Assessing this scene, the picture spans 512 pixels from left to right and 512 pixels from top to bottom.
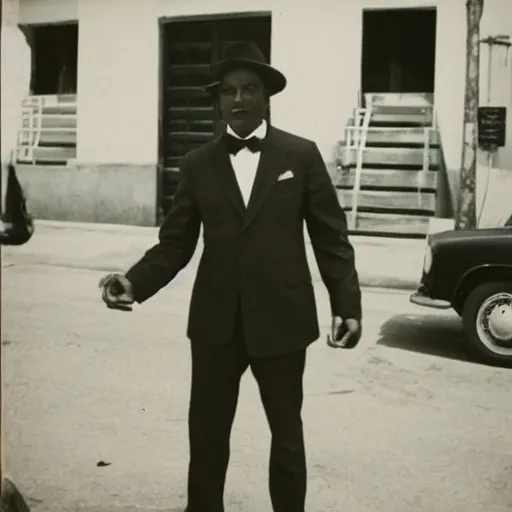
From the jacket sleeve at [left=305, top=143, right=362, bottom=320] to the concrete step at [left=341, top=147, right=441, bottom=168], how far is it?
1.45ft

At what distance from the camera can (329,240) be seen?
2102mm

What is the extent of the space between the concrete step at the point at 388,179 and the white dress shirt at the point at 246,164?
1.59 feet

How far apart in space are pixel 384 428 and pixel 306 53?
109cm

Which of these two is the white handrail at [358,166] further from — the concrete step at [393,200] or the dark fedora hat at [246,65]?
the dark fedora hat at [246,65]

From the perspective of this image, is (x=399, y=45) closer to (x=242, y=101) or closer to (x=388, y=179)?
(x=388, y=179)

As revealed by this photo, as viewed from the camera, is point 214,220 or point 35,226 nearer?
point 214,220

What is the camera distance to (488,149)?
8.07ft

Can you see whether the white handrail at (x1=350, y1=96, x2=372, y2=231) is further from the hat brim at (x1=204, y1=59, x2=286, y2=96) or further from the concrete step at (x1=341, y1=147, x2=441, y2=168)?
the hat brim at (x1=204, y1=59, x2=286, y2=96)

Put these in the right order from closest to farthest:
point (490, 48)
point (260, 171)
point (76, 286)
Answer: point (260, 171) < point (490, 48) < point (76, 286)

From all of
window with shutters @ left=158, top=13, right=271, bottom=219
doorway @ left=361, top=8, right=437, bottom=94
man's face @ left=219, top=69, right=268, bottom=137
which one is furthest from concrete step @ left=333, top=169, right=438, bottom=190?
man's face @ left=219, top=69, right=268, bottom=137

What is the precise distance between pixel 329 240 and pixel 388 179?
3.14ft

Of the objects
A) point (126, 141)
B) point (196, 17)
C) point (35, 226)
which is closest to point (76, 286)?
point (35, 226)

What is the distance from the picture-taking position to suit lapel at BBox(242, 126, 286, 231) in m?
2.03

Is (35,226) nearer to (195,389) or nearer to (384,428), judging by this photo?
(195,389)
